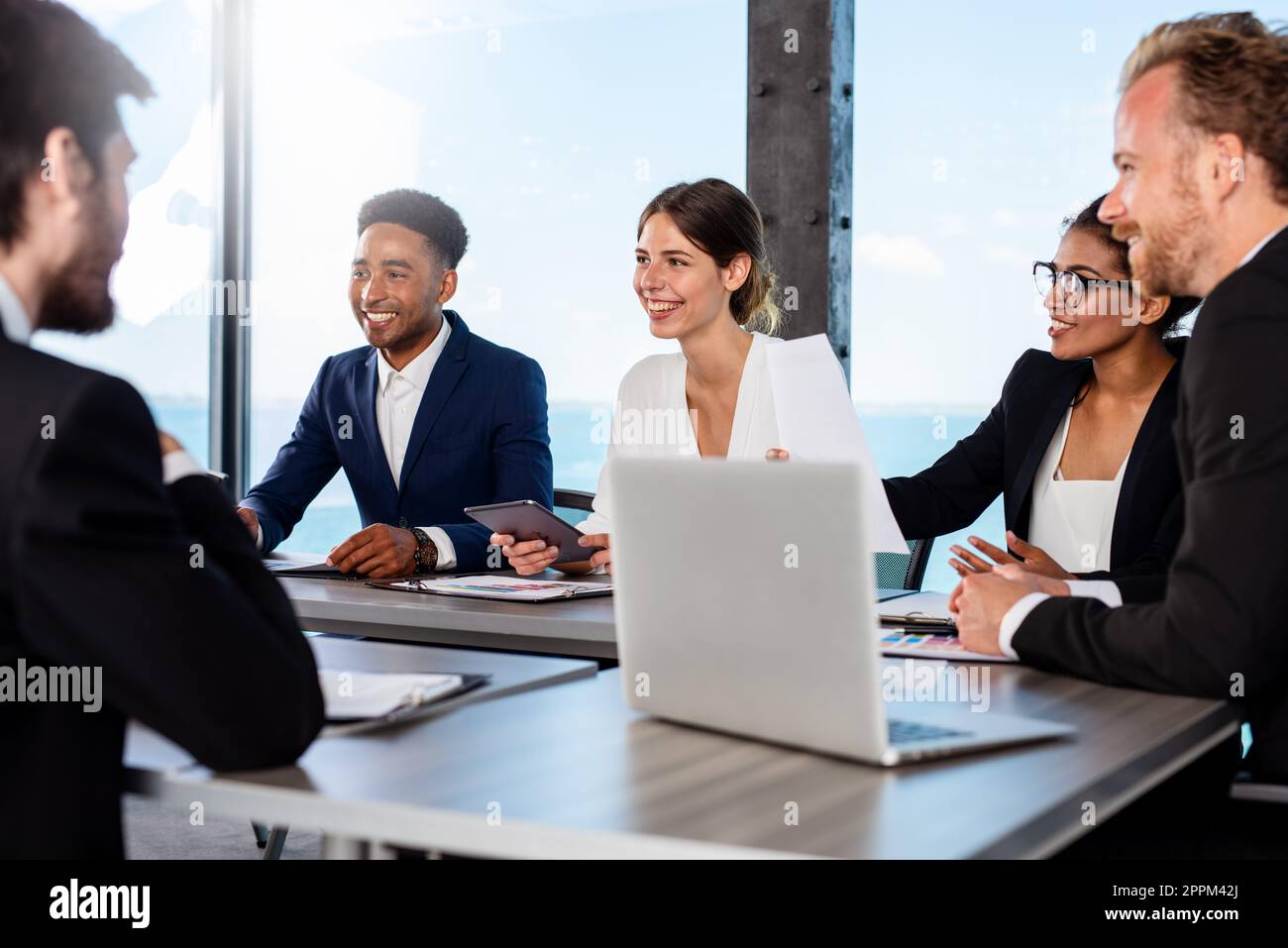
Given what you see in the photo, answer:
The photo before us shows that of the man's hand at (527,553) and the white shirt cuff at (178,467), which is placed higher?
the white shirt cuff at (178,467)

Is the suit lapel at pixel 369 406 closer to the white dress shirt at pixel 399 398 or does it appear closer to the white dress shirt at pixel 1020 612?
the white dress shirt at pixel 399 398

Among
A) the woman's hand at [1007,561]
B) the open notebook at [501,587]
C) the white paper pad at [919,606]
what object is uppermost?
the woman's hand at [1007,561]

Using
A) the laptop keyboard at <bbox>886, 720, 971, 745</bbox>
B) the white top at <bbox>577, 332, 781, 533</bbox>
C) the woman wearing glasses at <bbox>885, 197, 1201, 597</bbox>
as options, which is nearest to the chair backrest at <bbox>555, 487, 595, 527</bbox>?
the white top at <bbox>577, 332, 781, 533</bbox>

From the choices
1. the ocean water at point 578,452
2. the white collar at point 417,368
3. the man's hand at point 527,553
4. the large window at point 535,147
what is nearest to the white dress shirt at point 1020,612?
the man's hand at point 527,553

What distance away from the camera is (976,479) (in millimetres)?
2996

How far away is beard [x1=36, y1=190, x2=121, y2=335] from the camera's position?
1.24 meters

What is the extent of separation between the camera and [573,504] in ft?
11.4

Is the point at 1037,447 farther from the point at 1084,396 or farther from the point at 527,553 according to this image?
the point at 527,553

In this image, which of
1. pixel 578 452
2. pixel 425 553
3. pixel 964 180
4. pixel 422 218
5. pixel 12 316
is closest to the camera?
pixel 12 316

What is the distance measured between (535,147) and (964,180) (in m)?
7.29

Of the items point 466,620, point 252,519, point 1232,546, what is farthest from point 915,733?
point 252,519

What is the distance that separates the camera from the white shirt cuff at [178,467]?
129 centimetres

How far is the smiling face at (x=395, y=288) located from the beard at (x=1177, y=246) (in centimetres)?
221

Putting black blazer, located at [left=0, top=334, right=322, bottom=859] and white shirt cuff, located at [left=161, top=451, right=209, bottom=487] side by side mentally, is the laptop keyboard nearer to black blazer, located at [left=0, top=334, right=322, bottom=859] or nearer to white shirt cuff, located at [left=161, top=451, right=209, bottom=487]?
black blazer, located at [left=0, top=334, right=322, bottom=859]
